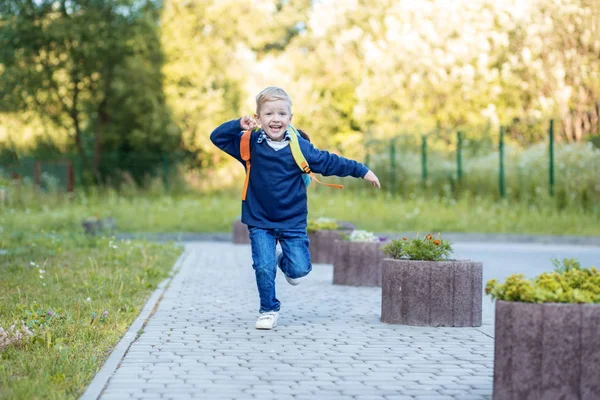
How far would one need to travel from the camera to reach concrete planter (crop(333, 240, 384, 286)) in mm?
11688

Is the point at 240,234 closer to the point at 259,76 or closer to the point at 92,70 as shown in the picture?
the point at 92,70

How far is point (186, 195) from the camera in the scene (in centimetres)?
3491

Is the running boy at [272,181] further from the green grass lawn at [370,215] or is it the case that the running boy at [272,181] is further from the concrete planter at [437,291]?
the green grass lawn at [370,215]

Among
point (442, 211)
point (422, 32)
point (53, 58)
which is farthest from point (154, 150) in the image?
point (442, 211)

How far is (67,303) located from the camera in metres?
9.11

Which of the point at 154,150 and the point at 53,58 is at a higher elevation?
the point at 53,58

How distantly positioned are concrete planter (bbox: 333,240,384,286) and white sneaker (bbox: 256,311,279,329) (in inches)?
137

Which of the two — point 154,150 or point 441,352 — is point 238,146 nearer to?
point 441,352

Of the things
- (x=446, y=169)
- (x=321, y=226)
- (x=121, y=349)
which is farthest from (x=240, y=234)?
(x=121, y=349)

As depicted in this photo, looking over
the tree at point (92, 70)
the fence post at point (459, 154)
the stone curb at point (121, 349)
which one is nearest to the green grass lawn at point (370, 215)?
the fence post at point (459, 154)

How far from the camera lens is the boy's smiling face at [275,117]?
812 cm

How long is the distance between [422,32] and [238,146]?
107 feet

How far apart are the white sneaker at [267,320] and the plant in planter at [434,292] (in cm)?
98

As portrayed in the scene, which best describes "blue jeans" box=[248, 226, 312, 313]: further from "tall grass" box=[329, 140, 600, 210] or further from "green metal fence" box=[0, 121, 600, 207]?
"green metal fence" box=[0, 121, 600, 207]
